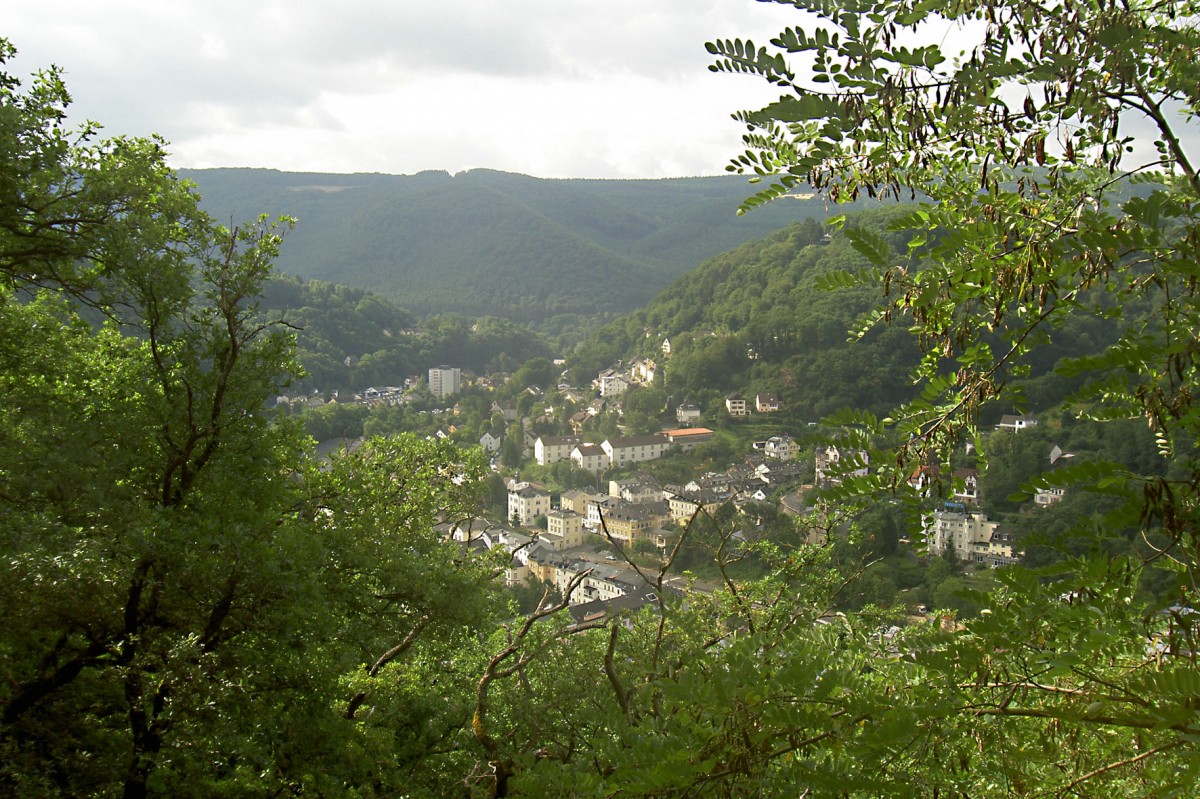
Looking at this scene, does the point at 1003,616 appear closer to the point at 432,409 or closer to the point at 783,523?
the point at 783,523

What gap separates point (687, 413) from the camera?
188 feet

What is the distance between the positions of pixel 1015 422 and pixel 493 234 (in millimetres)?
123402

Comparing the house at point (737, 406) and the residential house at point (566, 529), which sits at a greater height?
the house at point (737, 406)

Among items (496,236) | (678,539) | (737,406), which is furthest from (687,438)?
(496,236)

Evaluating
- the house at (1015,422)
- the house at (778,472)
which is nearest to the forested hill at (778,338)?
the house at (1015,422)

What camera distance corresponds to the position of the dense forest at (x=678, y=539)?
2.04m

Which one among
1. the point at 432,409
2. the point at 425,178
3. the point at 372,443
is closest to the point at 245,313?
the point at 372,443

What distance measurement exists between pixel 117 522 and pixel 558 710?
11.9 feet

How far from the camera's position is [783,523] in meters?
29.3

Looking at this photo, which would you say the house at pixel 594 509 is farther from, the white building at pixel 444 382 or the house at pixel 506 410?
the white building at pixel 444 382

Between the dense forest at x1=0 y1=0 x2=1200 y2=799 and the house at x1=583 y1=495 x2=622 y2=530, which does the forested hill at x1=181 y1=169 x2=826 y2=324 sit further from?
the dense forest at x1=0 y1=0 x2=1200 y2=799

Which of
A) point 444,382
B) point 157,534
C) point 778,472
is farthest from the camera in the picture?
point 444,382

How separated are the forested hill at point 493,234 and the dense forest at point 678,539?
115m

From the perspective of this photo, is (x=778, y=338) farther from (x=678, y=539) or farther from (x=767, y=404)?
(x=678, y=539)
